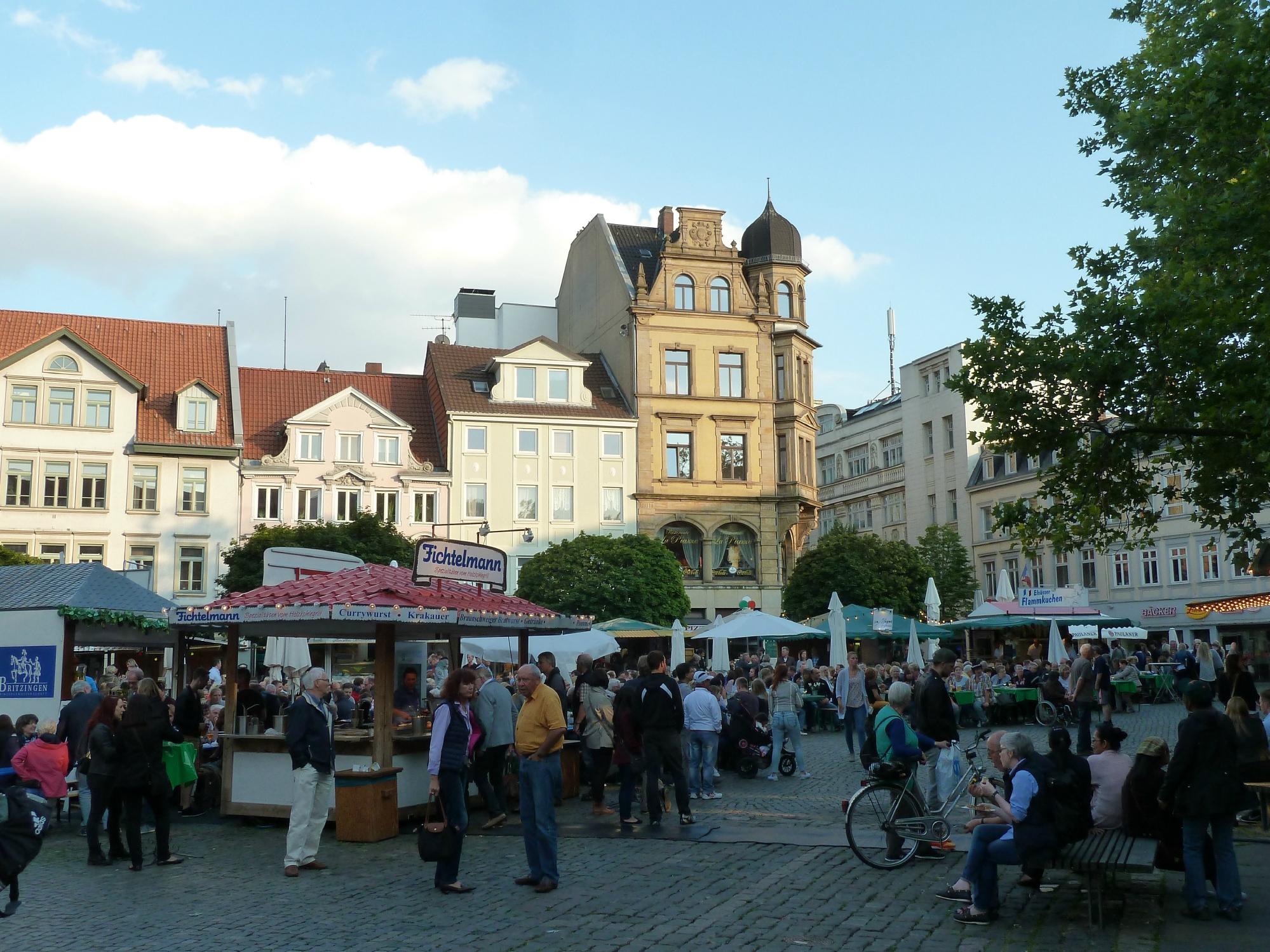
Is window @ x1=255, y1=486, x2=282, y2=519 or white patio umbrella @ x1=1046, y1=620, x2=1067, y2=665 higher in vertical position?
window @ x1=255, y1=486, x2=282, y2=519

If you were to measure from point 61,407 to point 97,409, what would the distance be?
1.25 meters

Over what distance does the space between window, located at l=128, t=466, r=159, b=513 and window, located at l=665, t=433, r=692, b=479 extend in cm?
2081

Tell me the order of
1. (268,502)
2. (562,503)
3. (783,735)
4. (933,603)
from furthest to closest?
1. (562,503)
2. (268,502)
3. (933,603)
4. (783,735)

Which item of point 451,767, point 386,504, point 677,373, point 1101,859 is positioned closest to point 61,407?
point 386,504

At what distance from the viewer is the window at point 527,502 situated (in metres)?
53.1

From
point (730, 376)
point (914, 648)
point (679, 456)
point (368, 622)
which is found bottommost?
point (914, 648)

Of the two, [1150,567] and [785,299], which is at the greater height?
[785,299]

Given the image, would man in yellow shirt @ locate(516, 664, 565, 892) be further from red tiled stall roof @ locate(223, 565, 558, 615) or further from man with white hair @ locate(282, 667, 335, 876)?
red tiled stall roof @ locate(223, 565, 558, 615)

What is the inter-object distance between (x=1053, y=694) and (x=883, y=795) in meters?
15.3

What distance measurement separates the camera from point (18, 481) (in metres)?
46.8

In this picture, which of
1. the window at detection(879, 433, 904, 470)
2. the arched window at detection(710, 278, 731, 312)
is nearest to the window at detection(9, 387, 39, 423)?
the arched window at detection(710, 278, 731, 312)

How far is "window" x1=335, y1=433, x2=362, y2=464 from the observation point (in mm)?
50750

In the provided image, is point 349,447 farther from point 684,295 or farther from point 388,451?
point 684,295

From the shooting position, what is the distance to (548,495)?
53.7 m
